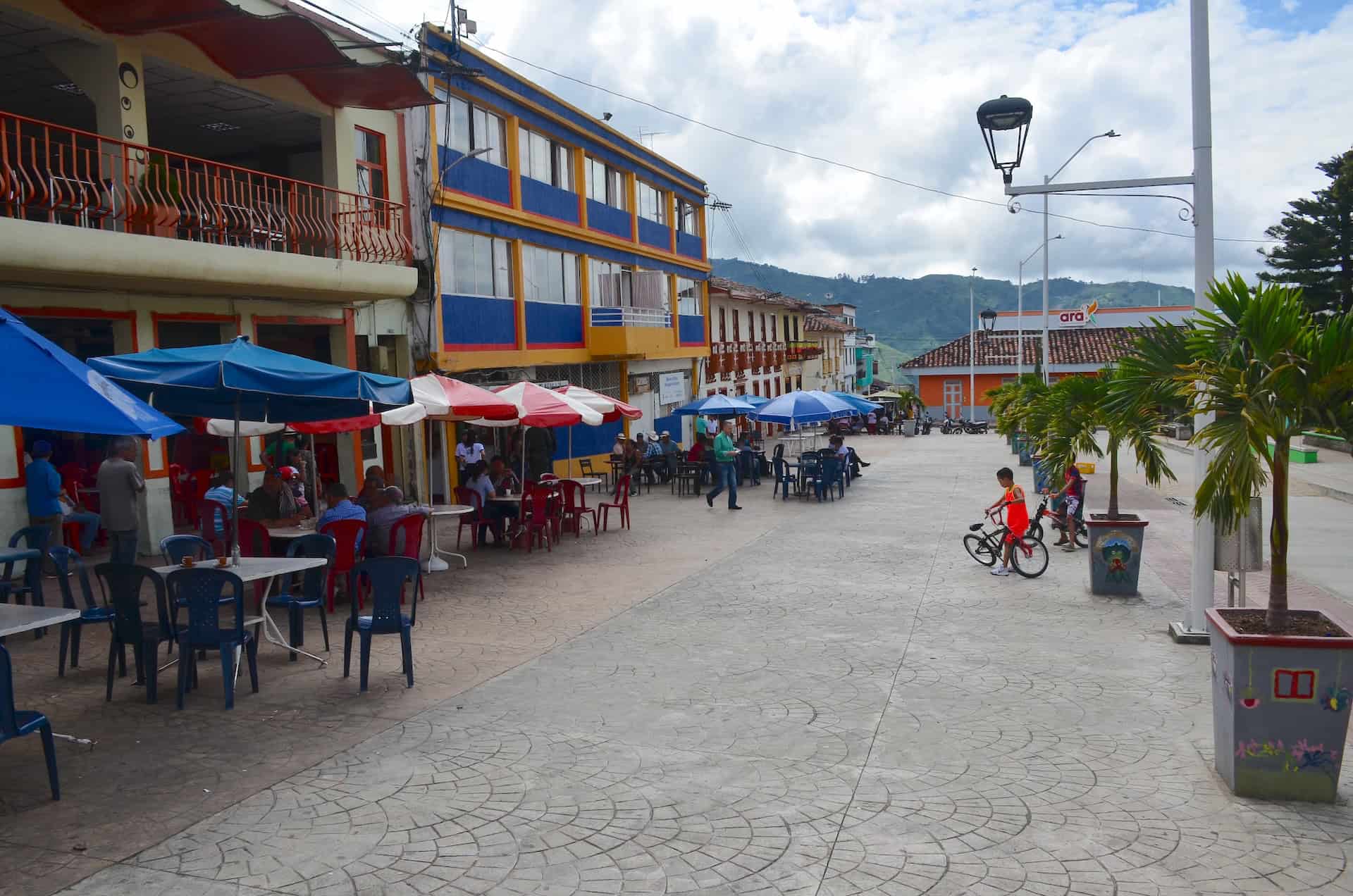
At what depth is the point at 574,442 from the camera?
25.9 meters

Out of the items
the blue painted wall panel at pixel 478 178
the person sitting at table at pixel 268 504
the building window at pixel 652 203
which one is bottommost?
the person sitting at table at pixel 268 504

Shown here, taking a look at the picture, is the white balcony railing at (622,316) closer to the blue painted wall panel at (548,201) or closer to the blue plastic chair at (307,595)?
the blue painted wall panel at (548,201)

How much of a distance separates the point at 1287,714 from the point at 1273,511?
1.19 metres

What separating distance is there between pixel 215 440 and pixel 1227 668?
1651 centimetres

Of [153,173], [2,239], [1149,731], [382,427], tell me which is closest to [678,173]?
[382,427]

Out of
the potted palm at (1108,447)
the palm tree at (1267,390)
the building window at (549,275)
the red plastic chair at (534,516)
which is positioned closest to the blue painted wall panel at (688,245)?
the building window at (549,275)

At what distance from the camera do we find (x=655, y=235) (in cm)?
3234

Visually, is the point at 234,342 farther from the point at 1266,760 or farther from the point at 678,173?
the point at 678,173

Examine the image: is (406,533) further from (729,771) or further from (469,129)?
(469,129)

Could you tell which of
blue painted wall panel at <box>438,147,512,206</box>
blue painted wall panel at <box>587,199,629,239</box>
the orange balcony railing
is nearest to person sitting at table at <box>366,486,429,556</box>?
the orange balcony railing

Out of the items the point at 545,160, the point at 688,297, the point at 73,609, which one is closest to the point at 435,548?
the point at 73,609

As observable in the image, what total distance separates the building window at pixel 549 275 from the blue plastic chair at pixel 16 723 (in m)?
18.1

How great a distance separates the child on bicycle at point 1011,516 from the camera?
1234 centimetres

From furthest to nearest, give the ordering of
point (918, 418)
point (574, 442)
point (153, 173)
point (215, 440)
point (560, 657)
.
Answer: point (918, 418), point (574, 442), point (215, 440), point (153, 173), point (560, 657)
